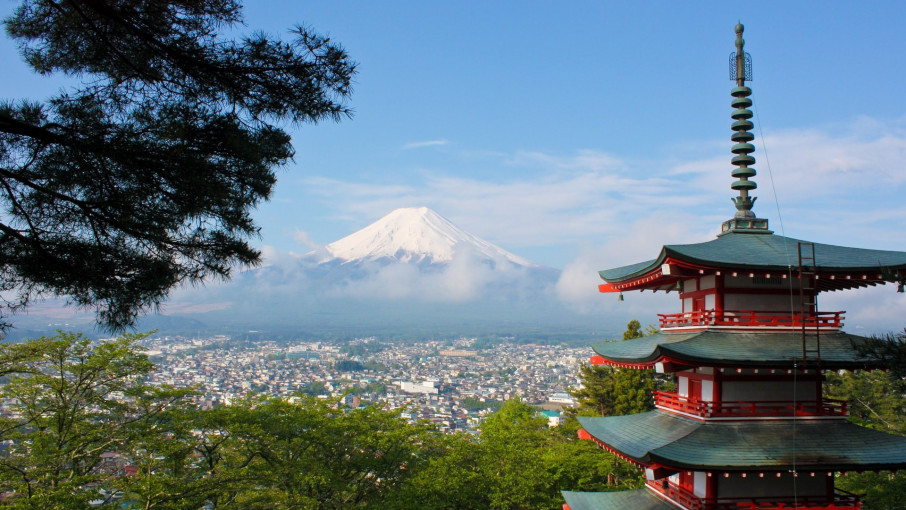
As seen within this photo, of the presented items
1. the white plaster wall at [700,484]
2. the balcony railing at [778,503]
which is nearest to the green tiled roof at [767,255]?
the white plaster wall at [700,484]

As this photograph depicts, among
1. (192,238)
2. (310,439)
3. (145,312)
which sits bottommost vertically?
(310,439)

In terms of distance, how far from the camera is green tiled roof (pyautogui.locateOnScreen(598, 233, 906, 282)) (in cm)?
934

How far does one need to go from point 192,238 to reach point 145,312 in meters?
0.77

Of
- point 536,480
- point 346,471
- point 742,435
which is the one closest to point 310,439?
point 346,471

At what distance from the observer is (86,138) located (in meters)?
4.89

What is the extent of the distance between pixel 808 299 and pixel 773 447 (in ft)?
8.52

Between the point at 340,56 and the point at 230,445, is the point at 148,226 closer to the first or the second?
the point at 340,56

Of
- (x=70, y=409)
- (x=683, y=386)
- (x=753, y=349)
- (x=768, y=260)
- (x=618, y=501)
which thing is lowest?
(x=618, y=501)

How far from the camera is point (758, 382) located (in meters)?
9.75

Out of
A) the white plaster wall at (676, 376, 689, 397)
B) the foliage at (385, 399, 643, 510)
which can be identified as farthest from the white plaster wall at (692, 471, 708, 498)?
the foliage at (385, 399, 643, 510)

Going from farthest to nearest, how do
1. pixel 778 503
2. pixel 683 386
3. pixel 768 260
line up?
pixel 683 386 → pixel 768 260 → pixel 778 503

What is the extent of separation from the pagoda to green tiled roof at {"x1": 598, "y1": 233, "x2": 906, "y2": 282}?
3cm

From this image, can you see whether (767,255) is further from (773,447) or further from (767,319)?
(773,447)

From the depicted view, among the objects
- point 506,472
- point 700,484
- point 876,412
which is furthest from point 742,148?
point 876,412
